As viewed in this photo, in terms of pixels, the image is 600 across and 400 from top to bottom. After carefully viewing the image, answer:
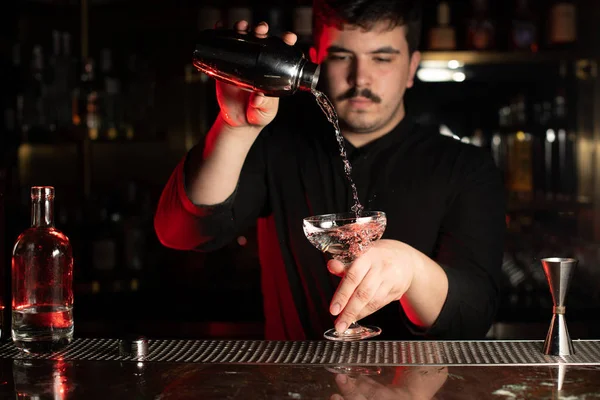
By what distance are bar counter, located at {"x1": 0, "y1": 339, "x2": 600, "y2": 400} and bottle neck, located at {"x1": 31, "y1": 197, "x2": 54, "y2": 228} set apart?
23 cm

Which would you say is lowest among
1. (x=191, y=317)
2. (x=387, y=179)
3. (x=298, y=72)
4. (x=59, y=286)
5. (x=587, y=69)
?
(x=191, y=317)

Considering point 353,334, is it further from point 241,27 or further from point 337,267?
point 241,27

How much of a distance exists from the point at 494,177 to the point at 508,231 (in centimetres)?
147

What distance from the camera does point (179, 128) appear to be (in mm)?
3574

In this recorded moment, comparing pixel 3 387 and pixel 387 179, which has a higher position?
pixel 387 179

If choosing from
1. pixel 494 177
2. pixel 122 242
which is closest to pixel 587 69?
pixel 494 177

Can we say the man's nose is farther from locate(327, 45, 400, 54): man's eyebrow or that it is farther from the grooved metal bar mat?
the grooved metal bar mat

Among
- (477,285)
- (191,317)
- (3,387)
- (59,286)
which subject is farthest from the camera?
(191,317)

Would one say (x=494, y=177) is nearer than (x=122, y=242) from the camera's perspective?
Yes

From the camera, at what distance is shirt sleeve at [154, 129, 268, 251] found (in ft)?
5.85

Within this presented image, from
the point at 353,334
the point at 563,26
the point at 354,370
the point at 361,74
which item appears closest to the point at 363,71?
the point at 361,74

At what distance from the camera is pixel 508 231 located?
11.2 feet

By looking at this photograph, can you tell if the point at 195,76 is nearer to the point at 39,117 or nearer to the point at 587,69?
the point at 39,117

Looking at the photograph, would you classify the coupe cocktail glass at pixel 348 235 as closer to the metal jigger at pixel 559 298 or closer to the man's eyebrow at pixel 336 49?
the metal jigger at pixel 559 298
